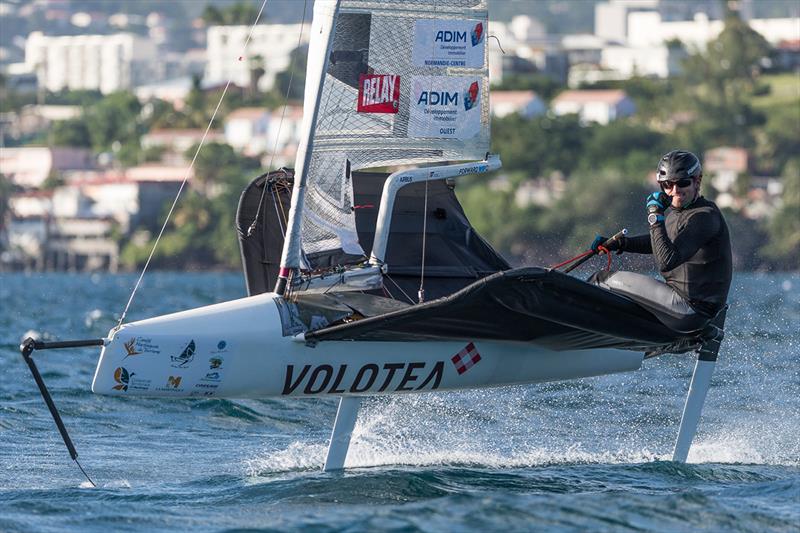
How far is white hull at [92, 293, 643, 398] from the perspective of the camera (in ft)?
28.1

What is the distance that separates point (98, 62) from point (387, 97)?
573ft

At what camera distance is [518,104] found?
319 feet

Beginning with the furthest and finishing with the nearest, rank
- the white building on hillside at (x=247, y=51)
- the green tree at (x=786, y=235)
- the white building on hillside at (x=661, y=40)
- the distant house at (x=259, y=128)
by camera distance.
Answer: the white building on hillside at (x=661, y=40) < the white building on hillside at (x=247, y=51) < the distant house at (x=259, y=128) < the green tree at (x=786, y=235)

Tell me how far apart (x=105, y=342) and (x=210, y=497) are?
38.8 inches

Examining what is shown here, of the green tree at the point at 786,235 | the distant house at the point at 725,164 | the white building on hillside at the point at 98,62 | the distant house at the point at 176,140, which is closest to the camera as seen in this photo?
the green tree at the point at 786,235

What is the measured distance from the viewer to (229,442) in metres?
10.7

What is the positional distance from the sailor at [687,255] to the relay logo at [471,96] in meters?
1.29

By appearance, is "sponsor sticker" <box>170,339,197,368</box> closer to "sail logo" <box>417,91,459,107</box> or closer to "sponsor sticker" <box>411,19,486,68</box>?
"sail logo" <box>417,91,459,107</box>

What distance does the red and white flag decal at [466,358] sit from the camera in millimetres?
9336

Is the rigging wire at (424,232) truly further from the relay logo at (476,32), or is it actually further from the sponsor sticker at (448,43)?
the relay logo at (476,32)

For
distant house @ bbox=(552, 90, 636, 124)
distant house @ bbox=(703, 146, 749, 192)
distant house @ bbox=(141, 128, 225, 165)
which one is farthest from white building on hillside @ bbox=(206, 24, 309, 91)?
distant house @ bbox=(703, 146, 749, 192)

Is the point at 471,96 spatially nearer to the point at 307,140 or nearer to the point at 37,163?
the point at 307,140

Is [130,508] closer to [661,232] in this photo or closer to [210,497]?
[210,497]

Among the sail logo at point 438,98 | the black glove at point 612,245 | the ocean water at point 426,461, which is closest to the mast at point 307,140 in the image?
the sail logo at point 438,98
